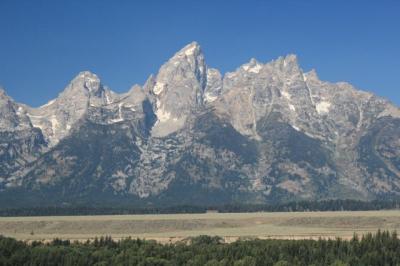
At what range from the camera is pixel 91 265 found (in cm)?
19612

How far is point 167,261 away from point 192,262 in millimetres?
7130

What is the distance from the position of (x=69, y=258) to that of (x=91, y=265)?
676cm

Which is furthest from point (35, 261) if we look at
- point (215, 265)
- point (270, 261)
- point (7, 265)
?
point (270, 261)

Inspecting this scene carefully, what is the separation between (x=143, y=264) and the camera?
193375 millimetres

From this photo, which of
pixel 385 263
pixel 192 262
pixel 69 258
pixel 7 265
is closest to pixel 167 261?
pixel 192 262

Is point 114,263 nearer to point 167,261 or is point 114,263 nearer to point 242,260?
point 167,261

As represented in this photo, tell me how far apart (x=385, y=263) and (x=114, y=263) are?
6742cm

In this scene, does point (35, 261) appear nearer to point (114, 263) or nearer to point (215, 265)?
point (114, 263)

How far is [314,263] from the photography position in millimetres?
195375

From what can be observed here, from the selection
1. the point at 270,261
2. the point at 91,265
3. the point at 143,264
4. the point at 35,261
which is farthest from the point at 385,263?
the point at 35,261

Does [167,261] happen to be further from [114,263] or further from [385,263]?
[385,263]

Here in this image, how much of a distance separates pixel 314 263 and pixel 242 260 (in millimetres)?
17830

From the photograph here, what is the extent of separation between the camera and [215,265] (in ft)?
616

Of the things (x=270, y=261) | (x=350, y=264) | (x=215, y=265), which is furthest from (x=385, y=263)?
(x=215, y=265)
